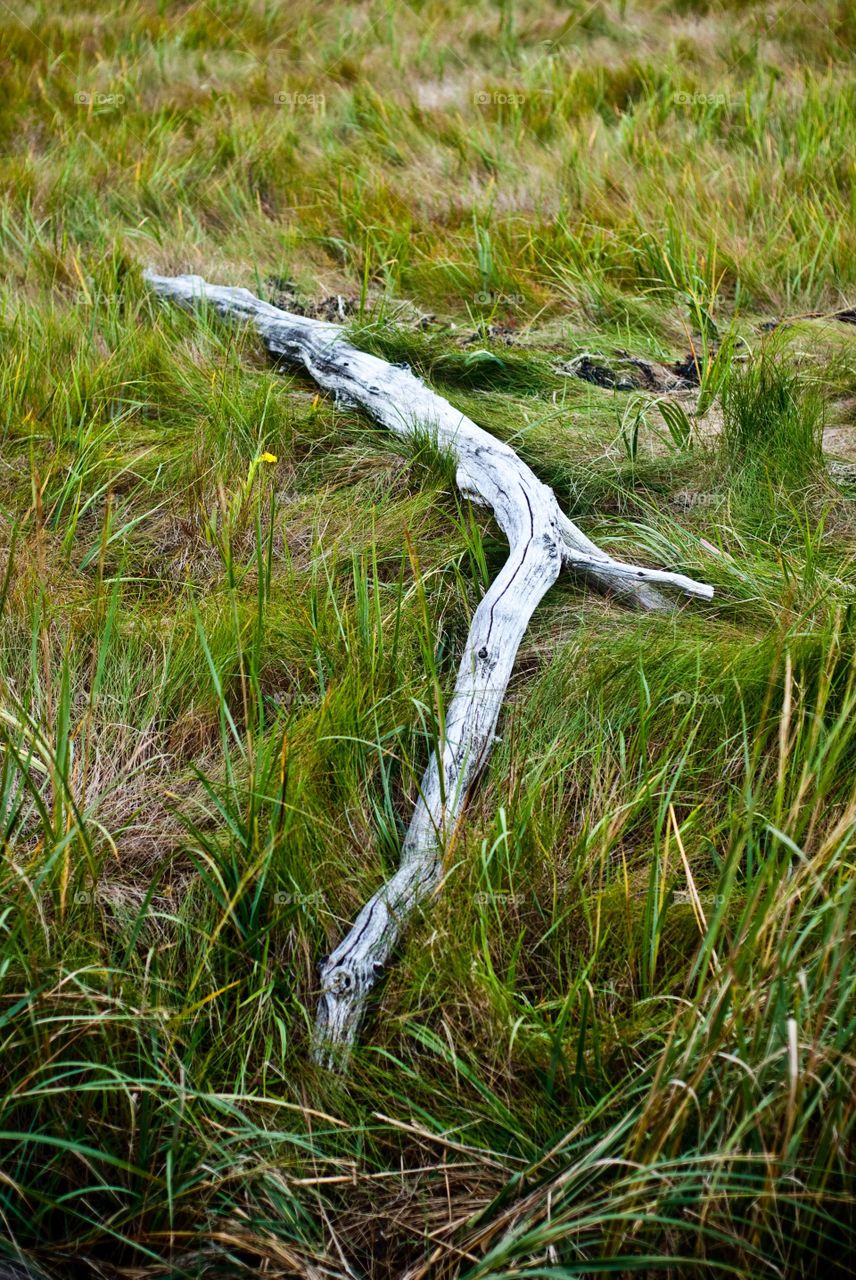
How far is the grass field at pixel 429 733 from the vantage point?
1.18m

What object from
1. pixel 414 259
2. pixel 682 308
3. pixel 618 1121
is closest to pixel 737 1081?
pixel 618 1121

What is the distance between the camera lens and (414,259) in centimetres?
356

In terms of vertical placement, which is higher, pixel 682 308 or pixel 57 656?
pixel 682 308

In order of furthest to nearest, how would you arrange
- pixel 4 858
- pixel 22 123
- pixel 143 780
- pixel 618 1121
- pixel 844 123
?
pixel 22 123 < pixel 844 123 < pixel 143 780 < pixel 4 858 < pixel 618 1121

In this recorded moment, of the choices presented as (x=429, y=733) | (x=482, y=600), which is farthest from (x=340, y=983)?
(x=482, y=600)

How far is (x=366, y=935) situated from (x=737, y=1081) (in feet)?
1.95

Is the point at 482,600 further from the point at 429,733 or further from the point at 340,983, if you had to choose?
the point at 340,983

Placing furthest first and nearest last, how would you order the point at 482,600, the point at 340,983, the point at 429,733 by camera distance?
1. the point at 482,600
2. the point at 429,733
3. the point at 340,983

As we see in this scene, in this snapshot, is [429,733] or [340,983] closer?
[340,983]

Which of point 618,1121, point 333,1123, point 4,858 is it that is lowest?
point 333,1123

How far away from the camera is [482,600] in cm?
205

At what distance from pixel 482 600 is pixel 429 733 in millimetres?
430

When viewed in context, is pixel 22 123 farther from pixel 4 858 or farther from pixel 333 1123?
pixel 333 1123

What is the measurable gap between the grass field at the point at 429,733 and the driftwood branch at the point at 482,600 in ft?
0.18
